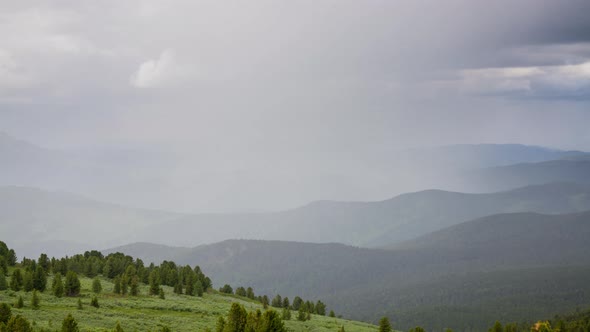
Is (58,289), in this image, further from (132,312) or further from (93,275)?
(93,275)

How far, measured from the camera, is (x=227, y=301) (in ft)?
431

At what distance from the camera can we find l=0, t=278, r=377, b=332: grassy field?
3034 inches

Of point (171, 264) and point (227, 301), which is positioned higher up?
point (171, 264)

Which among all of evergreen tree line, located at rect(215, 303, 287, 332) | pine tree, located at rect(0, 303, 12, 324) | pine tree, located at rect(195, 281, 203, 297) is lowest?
evergreen tree line, located at rect(215, 303, 287, 332)

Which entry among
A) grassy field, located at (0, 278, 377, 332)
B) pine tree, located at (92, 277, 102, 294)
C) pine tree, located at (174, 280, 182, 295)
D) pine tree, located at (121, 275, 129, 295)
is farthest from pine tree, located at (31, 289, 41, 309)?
pine tree, located at (174, 280, 182, 295)

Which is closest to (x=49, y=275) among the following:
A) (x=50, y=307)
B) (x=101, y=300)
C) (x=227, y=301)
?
(x=101, y=300)

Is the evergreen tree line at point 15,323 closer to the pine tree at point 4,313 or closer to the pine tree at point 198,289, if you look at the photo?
the pine tree at point 4,313

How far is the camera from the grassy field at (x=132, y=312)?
77062 millimetres

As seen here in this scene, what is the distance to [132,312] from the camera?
91.9m

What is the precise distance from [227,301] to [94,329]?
6142cm

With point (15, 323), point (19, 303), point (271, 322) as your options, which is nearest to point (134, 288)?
point (19, 303)

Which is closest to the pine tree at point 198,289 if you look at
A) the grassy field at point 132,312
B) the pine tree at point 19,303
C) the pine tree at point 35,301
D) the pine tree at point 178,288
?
the pine tree at point 178,288

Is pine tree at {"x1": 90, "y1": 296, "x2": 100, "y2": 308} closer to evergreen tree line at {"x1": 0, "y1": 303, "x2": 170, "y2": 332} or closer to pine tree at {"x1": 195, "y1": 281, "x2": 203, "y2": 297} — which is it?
evergreen tree line at {"x1": 0, "y1": 303, "x2": 170, "y2": 332}

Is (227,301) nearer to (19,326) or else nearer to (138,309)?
(138,309)
